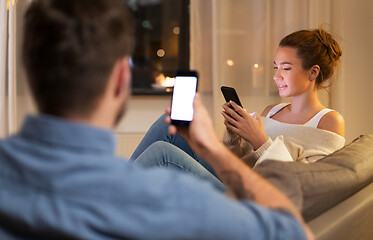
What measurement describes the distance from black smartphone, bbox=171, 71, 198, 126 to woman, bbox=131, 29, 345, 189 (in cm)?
49

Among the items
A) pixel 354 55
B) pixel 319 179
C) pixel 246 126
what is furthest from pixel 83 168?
pixel 354 55

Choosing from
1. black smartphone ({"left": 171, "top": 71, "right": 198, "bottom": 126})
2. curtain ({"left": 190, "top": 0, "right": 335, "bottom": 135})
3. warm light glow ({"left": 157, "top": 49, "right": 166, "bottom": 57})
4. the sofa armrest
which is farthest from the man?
warm light glow ({"left": 157, "top": 49, "right": 166, "bottom": 57})

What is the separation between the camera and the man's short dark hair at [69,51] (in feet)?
2.05

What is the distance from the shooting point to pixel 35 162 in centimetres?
60

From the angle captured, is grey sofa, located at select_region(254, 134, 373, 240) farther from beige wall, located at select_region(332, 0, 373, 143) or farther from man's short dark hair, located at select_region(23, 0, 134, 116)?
beige wall, located at select_region(332, 0, 373, 143)

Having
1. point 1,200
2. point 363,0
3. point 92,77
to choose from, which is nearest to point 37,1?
point 92,77

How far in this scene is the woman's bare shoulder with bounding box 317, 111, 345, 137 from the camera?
1.85m

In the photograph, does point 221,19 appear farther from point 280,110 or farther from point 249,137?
point 249,137

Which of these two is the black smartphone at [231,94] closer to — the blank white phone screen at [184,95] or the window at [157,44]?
the blank white phone screen at [184,95]

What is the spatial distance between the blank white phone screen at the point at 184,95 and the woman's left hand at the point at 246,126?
22.3 inches

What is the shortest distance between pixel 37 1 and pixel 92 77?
0.49ft

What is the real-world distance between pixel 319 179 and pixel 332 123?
894 millimetres

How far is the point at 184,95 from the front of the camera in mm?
1269

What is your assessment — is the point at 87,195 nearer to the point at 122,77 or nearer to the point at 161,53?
the point at 122,77
